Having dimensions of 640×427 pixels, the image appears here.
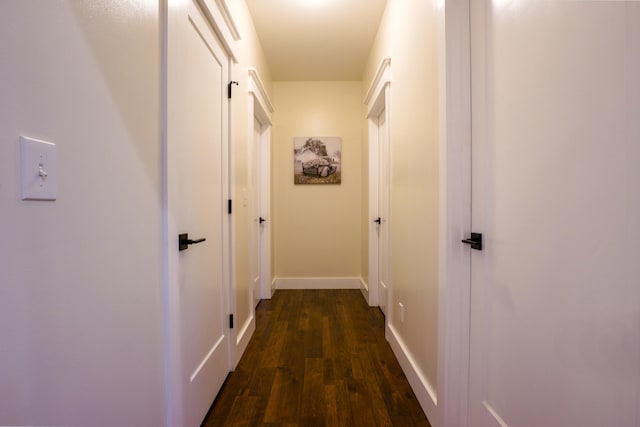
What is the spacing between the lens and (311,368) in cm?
195

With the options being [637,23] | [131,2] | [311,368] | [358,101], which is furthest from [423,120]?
[358,101]

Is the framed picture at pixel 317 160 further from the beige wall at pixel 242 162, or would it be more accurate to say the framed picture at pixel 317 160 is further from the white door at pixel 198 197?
the white door at pixel 198 197

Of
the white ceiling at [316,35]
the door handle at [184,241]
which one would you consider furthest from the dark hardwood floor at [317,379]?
the white ceiling at [316,35]

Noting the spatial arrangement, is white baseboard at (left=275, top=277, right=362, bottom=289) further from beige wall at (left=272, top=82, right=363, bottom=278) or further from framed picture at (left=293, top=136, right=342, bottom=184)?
framed picture at (left=293, top=136, right=342, bottom=184)

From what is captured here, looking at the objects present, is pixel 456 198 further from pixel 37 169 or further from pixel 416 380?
pixel 37 169

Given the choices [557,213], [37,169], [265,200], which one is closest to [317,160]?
[265,200]

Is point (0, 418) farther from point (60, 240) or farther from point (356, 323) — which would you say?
point (356, 323)

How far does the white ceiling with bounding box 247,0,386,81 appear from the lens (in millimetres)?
2457

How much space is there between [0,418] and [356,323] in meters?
2.44

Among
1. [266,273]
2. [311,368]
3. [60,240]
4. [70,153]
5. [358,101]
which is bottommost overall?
[311,368]

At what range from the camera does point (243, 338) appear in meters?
2.17

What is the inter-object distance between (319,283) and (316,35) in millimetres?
2785

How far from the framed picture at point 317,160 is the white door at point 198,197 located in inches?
76.0

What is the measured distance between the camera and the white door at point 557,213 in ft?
2.17
